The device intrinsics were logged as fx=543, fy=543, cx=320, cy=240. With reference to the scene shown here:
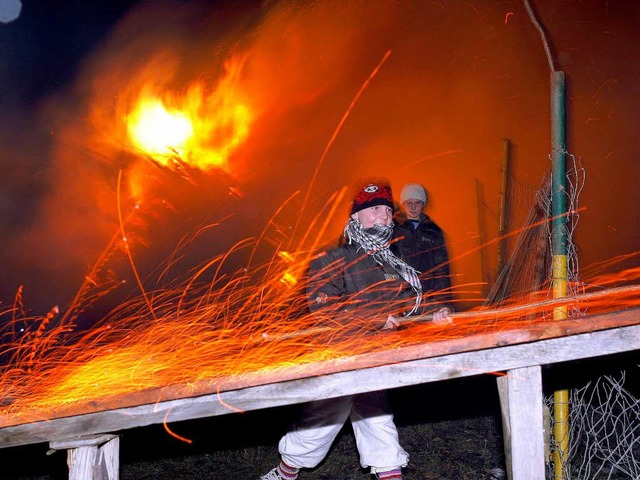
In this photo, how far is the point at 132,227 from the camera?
9.62 meters

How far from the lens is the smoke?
320 inches

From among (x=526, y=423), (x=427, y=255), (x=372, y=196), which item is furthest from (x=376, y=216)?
(x=526, y=423)

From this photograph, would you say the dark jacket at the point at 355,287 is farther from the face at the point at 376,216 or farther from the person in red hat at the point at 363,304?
the face at the point at 376,216

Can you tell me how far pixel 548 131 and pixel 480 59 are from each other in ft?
5.13

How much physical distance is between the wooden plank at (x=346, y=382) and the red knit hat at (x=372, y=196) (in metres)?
1.64

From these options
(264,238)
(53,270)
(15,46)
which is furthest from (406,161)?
(15,46)

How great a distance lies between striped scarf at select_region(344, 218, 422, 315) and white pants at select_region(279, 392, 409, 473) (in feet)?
2.38

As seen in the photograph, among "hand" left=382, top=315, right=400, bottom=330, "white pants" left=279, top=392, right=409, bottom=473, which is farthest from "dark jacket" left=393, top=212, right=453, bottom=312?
"white pants" left=279, top=392, right=409, bottom=473

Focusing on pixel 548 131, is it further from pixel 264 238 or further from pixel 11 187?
pixel 11 187

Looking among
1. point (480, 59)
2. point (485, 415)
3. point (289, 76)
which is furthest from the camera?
point (289, 76)

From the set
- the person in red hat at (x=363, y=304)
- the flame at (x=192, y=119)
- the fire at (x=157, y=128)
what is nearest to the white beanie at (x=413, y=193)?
the person in red hat at (x=363, y=304)

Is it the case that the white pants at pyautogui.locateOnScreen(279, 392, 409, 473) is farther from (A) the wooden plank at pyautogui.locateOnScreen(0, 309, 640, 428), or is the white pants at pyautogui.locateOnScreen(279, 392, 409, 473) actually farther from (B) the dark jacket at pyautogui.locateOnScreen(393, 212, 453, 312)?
(A) the wooden plank at pyautogui.locateOnScreen(0, 309, 640, 428)

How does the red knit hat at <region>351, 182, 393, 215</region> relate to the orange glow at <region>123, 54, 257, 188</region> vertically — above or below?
below

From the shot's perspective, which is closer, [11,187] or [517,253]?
[517,253]
